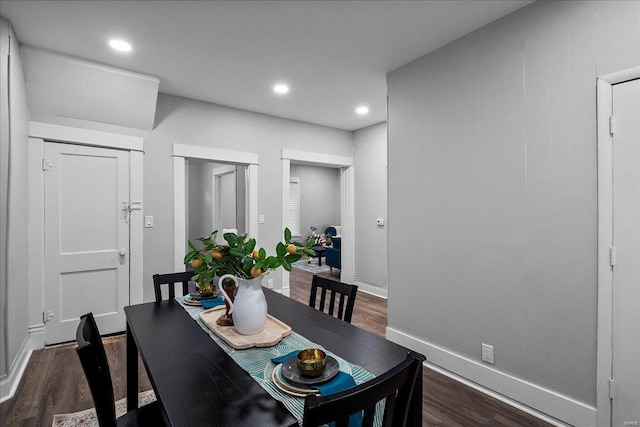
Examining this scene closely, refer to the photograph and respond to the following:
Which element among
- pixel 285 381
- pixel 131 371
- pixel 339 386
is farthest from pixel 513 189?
pixel 131 371

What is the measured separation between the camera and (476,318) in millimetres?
2369

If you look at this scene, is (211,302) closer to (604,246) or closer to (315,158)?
(604,246)

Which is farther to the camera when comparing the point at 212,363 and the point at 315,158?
the point at 315,158

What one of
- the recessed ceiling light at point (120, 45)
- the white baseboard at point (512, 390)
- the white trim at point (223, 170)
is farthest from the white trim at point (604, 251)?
the white trim at point (223, 170)

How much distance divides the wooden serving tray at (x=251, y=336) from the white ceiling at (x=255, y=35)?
1.95 metres

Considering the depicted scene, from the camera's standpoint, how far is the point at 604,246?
5.78 ft

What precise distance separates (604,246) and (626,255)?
96mm

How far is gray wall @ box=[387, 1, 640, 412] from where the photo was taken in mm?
1841

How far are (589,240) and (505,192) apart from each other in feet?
1.79

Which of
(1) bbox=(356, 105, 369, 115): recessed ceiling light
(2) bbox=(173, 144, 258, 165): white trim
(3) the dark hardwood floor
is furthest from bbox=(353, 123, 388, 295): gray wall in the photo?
(3) the dark hardwood floor

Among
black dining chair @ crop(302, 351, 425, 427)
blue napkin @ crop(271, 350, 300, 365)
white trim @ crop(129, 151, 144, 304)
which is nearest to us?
black dining chair @ crop(302, 351, 425, 427)

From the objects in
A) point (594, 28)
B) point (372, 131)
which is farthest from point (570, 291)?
point (372, 131)

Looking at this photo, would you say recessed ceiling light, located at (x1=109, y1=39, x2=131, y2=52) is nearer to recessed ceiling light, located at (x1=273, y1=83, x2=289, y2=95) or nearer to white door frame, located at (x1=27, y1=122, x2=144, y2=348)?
white door frame, located at (x1=27, y1=122, x2=144, y2=348)

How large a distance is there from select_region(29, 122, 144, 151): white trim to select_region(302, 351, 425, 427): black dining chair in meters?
3.48
